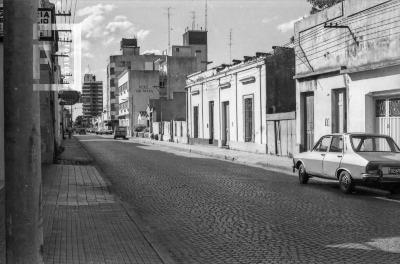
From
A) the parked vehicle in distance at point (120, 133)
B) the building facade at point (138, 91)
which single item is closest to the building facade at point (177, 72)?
the parked vehicle in distance at point (120, 133)

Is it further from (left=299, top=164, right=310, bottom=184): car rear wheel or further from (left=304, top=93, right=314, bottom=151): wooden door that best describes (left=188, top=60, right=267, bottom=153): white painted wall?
(left=299, top=164, right=310, bottom=184): car rear wheel

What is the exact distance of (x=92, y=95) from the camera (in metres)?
170

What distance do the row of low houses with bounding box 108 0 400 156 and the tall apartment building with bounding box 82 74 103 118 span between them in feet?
389

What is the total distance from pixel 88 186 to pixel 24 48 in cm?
1005

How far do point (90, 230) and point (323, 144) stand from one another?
8.39 metres

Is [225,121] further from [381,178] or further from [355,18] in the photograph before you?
[381,178]

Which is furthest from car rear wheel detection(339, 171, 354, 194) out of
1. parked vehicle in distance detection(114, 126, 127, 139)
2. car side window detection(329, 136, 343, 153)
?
parked vehicle in distance detection(114, 126, 127, 139)

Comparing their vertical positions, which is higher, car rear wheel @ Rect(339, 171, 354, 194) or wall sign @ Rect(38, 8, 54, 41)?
wall sign @ Rect(38, 8, 54, 41)

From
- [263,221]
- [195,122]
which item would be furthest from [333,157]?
[195,122]

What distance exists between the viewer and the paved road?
6.71 m

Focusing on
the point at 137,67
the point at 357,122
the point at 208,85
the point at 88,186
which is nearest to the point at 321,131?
the point at 357,122

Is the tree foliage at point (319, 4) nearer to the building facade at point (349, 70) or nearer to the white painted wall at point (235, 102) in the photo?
the white painted wall at point (235, 102)

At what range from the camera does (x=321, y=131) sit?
2223 centimetres

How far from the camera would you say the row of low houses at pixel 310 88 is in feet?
59.6
